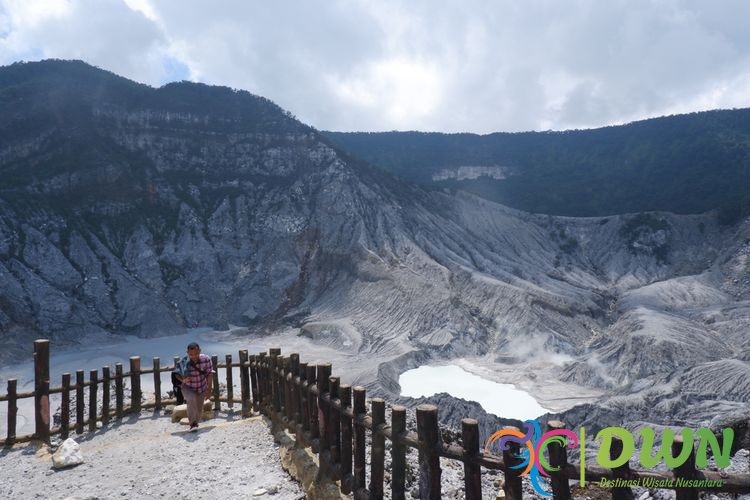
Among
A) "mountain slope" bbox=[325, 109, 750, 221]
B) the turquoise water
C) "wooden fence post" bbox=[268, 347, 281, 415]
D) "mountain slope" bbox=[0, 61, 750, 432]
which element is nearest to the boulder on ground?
"wooden fence post" bbox=[268, 347, 281, 415]

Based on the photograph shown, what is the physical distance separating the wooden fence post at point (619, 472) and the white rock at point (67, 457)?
23.3 ft

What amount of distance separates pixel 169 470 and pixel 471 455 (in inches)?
171

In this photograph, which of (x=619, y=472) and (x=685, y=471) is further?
(x=619, y=472)

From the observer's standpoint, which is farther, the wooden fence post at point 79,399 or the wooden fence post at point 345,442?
the wooden fence post at point 79,399

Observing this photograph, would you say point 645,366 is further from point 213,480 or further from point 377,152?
point 377,152

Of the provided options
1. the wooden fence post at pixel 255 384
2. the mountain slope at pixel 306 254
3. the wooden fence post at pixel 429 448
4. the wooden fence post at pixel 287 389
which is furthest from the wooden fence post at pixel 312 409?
the mountain slope at pixel 306 254

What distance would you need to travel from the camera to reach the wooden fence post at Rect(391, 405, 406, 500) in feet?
15.1

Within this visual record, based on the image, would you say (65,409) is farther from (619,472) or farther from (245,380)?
(619,472)

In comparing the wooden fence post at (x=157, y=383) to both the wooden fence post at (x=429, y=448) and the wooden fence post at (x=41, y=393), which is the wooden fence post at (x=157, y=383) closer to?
the wooden fence post at (x=41, y=393)

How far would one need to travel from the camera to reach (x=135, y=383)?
11.3 metres

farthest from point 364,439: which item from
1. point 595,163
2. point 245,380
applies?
point 595,163

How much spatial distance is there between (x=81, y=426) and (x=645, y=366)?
26123mm

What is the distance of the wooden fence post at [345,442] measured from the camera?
17.8ft

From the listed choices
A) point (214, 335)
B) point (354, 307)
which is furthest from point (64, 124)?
point (354, 307)
